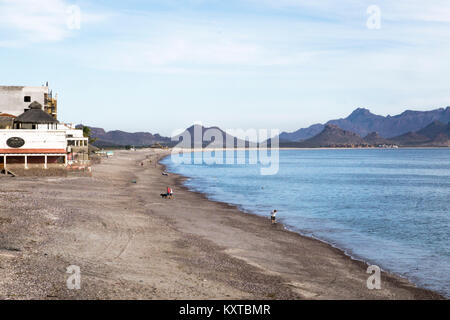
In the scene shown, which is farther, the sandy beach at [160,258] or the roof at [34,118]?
the roof at [34,118]

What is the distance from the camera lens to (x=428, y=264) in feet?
89.5

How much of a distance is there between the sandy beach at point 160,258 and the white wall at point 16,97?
219ft

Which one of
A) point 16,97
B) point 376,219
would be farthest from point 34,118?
point 376,219

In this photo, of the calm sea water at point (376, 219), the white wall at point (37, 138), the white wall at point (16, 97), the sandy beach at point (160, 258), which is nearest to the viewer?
the sandy beach at point (160, 258)

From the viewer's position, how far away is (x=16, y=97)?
98938 mm

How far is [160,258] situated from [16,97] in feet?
293

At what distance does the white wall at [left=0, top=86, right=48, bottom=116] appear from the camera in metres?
98.2

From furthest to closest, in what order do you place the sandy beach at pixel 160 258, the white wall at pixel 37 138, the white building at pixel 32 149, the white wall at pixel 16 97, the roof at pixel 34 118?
the white wall at pixel 16 97 → the roof at pixel 34 118 → the white wall at pixel 37 138 → the white building at pixel 32 149 → the sandy beach at pixel 160 258

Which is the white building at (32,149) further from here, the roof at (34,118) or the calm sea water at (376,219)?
the calm sea water at (376,219)

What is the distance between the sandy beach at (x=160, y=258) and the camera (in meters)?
17.8

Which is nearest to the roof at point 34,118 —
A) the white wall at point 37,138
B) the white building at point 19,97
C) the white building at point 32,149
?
the white building at point 32,149

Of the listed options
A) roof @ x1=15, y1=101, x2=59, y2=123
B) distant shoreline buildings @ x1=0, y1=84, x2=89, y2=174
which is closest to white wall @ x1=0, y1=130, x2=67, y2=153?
distant shoreline buildings @ x1=0, y1=84, x2=89, y2=174

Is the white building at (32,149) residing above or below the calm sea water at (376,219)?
above
